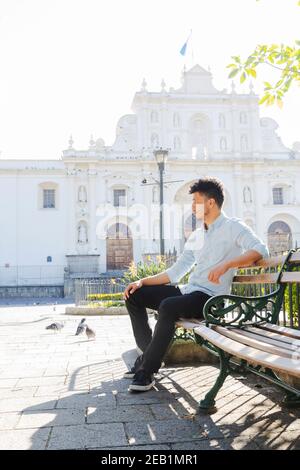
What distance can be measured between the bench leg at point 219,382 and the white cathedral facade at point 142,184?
80.3ft

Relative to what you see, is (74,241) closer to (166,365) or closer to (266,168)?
(266,168)

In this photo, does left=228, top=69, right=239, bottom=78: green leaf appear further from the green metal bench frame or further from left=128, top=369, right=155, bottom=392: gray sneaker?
left=128, top=369, right=155, bottom=392: gray sneaker

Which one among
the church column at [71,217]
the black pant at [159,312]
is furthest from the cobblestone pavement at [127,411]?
the church column at [71,217]

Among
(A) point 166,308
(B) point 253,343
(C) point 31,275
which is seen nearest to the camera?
(B) point 253,343

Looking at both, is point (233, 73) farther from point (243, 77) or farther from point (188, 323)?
point (188, 323)

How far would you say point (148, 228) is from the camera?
29.0 metres

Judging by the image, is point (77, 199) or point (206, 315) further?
point (77, 199)

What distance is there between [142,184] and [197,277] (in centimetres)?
2585

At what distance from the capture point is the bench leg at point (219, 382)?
8.29 feet

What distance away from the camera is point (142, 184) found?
2886 cm

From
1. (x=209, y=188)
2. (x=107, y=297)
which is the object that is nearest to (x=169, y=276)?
(x=209, y=188)
